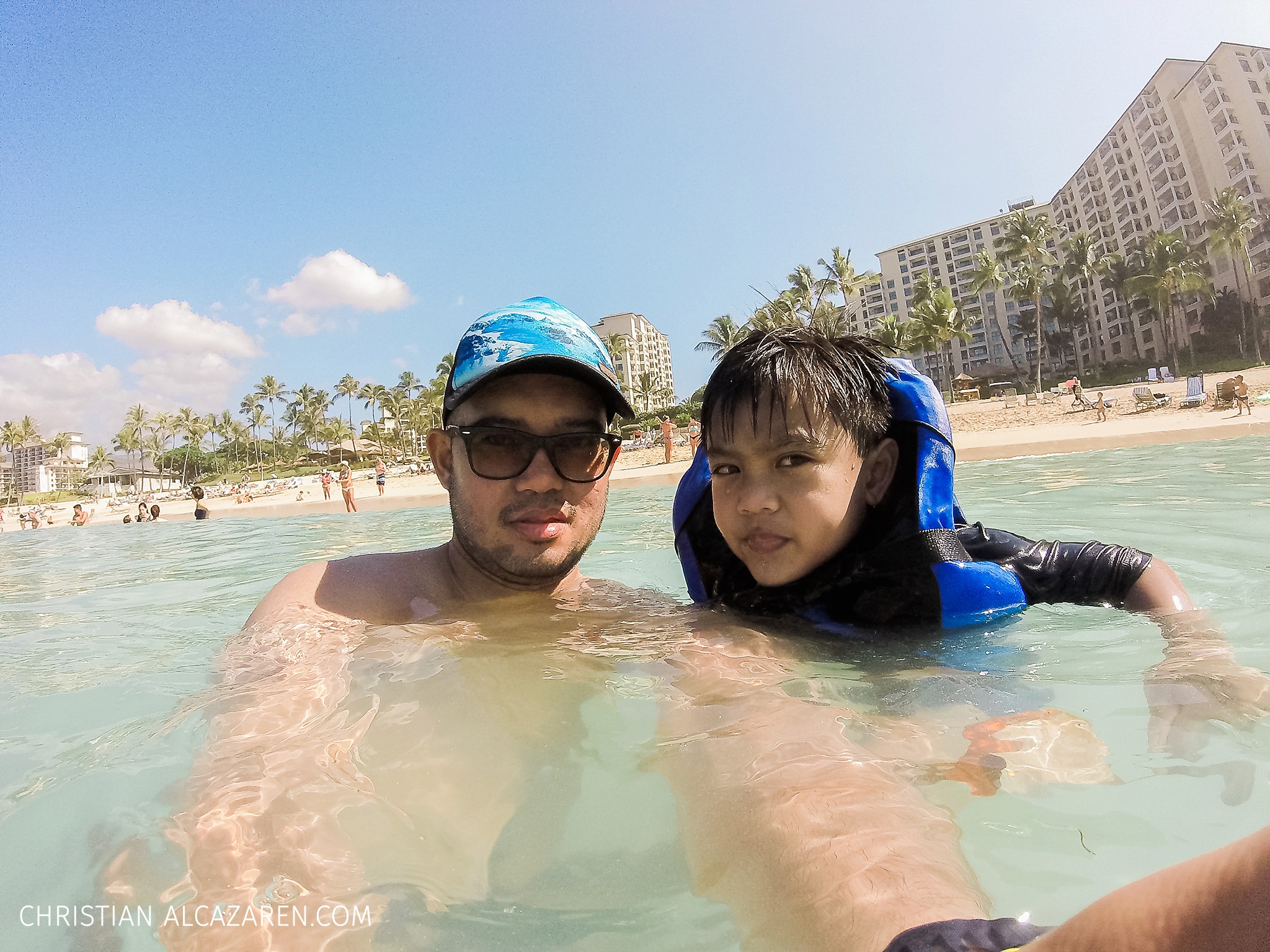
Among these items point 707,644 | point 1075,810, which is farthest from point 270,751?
point 1075,810

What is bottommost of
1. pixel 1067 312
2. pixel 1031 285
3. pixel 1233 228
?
pixel 1031 285

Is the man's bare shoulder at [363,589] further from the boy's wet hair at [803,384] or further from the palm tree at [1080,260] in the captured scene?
the palm tree at [1080,260]

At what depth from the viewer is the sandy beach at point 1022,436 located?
14477mm

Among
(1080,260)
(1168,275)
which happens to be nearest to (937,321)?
(1168,275)

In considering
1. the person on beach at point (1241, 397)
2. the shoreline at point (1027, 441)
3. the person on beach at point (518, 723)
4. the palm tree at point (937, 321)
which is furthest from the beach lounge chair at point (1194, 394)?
the person on beach at point (518, 723)

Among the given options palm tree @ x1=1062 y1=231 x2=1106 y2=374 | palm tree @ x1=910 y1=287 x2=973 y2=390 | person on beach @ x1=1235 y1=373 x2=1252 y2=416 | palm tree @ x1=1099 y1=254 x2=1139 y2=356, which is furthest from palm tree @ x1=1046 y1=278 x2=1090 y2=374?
person on beach @ x1=1235 y1=373 x2=1252 y2=416

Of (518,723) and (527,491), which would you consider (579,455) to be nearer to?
(527,491)

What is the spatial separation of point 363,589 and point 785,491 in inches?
63.7

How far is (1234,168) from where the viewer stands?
55781 millimetres

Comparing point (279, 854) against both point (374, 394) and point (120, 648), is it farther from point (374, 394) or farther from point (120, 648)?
point (374, 394)

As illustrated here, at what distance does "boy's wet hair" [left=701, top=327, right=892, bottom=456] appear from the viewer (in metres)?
2.19

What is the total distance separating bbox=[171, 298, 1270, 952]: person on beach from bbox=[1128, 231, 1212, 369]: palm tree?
59.2 m

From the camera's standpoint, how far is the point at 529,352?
7.64 ft

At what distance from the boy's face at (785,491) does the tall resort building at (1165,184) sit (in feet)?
171
